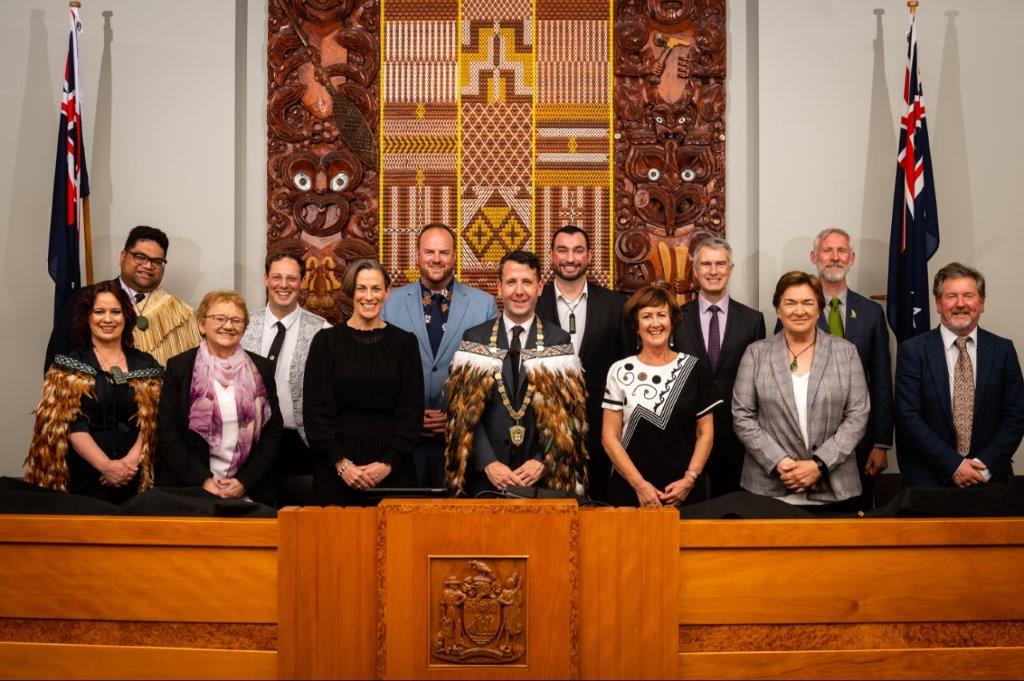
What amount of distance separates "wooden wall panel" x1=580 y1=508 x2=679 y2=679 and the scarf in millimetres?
1586

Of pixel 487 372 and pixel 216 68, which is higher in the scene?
pixel 216 68

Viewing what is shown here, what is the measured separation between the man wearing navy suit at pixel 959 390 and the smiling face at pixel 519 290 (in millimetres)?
1549

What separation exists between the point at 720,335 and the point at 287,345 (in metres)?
1.93

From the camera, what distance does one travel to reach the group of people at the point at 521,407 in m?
3.52

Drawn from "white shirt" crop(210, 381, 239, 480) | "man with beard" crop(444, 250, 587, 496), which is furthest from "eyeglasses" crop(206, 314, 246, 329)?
"man with beard" crop(444, 250, 587, 496)

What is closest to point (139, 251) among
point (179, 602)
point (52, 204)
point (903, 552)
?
point (52, 204)

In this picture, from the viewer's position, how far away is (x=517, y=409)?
359 centimetres

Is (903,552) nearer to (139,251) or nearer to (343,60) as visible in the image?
(139,251)

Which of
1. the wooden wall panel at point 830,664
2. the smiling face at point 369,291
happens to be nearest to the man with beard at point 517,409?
the smiling face at point 369,291

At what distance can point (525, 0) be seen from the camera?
17.4 ft

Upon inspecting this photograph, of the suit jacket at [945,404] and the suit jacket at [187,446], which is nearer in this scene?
the suit jacket at [187,446]

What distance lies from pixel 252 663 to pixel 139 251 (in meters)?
2.48

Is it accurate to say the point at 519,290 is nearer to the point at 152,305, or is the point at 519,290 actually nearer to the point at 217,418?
the point at 217,418

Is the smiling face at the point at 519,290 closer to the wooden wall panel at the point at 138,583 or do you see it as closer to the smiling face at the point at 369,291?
the smiling face at the point at 369,291
